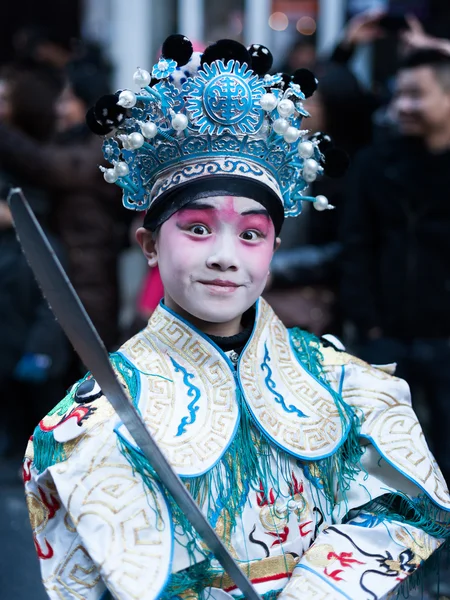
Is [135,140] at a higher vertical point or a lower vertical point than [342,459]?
higher

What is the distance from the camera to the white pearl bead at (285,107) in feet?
6.07

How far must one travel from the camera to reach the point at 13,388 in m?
4.46

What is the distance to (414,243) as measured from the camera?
3627 millimetres

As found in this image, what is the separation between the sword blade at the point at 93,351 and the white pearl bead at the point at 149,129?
44 cm

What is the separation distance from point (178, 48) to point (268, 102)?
224 mm

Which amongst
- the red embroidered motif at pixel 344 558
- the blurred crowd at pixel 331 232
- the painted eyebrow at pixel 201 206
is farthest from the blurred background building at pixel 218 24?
the red embroidered motif at pixel 344 558

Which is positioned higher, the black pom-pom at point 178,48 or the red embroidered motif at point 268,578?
the black pom-pom at point 178,48

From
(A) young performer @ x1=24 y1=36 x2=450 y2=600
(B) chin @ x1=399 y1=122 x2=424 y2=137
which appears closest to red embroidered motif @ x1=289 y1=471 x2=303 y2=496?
(A) young performer @ x1=24 y1=36 x2=450 y2=600

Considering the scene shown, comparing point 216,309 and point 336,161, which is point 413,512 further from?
point 336,161

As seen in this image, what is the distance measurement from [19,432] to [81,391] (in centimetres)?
282

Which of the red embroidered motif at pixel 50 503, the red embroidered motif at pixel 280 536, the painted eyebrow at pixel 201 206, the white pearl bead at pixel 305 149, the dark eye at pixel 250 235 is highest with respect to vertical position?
the white pearl bead at pixel 305 149

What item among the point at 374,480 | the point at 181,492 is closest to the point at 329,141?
the point at 374,480

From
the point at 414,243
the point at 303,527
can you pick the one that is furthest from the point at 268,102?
the point at 414,243

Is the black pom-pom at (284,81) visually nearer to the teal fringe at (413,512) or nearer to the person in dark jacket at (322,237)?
the teal fringe at (413,512)
